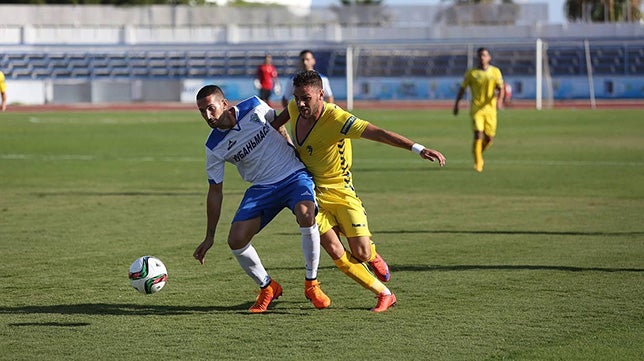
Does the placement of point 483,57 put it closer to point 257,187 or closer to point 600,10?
point 257,187

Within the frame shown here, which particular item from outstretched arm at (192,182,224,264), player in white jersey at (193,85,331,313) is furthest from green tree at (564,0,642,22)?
outstretched arm at (192,182,224,264)

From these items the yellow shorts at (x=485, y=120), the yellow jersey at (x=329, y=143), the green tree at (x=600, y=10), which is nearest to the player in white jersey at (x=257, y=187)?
the yellow jersey at (x=329, y=143)

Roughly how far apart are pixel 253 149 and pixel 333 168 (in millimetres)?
695

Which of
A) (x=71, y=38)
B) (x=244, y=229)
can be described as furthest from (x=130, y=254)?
(x=71, y=38)

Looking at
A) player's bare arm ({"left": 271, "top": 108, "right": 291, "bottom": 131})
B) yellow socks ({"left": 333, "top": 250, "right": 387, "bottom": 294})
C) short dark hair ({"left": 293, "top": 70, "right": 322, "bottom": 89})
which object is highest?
short dark hair ({"left": 293, "top": 70, "right": 322, "bottom": 89})

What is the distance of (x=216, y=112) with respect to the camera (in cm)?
814

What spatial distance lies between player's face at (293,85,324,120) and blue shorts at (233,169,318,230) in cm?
52

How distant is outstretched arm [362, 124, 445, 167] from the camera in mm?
7857

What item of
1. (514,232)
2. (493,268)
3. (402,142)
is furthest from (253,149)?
(514,232)

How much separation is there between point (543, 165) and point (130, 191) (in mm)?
8545

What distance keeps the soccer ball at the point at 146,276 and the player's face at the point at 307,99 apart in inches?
65.2

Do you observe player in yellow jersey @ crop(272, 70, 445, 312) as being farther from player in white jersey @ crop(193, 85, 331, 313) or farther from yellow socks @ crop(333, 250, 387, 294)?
player in white jersey @ crop(193, 85, 331, 313)

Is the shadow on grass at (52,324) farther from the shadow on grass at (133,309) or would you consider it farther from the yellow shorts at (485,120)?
the yellow shorts at (485,120)

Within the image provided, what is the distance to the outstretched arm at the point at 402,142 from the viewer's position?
7857 millimetres
